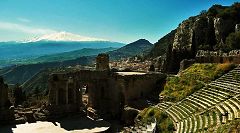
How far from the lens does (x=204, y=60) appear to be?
161ft

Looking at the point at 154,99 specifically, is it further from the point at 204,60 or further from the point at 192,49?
the point at 192,49

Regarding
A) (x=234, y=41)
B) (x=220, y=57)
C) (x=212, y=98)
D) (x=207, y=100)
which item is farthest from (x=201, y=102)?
(x=234, y=41)

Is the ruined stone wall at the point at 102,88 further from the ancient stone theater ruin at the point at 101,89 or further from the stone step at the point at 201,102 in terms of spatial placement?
the stone step at the point at 201,102

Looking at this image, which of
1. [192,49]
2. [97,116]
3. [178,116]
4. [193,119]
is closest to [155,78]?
[97,116]

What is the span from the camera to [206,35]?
245 ft

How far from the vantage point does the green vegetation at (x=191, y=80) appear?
41.1 m

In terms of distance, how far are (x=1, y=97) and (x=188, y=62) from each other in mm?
25646

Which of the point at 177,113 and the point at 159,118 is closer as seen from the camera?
the point at 177,113

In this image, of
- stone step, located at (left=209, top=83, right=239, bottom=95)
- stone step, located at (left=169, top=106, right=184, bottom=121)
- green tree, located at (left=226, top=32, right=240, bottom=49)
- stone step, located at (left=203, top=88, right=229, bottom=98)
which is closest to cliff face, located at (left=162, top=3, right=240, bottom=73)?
green tree, located at (left=226, top=32, right=240, bottom=49)

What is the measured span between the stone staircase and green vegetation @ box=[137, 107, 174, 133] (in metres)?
0.57

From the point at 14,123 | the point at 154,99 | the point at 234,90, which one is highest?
the point at 234,90

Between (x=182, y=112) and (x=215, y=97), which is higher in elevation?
(x=215, y=97)

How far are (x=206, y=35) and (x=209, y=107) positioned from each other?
4473 centimetres

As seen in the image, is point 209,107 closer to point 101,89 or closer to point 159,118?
point 159,118
